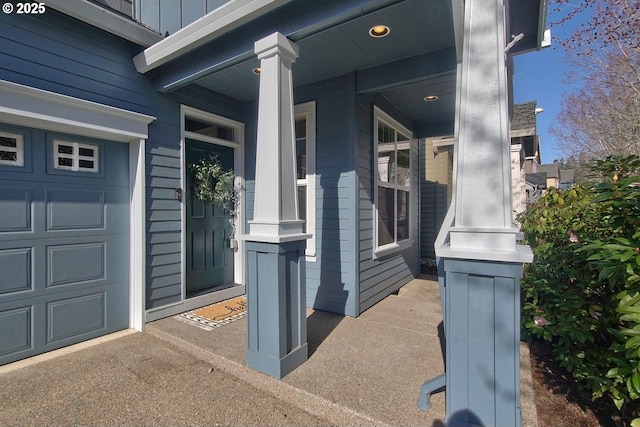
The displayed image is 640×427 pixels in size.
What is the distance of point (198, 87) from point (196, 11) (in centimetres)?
82

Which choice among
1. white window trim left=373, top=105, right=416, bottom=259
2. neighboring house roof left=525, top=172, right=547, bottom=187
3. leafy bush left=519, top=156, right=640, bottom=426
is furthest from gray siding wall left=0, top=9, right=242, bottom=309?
neighboring house roof left=525, top=172, right=547, bottom=187

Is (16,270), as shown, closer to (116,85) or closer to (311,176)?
(116,85)

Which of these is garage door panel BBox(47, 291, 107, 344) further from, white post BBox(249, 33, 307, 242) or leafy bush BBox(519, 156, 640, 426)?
leafy bush BBox(519, 156, 640, 426)

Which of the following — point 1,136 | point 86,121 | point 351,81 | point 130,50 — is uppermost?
point 130,50

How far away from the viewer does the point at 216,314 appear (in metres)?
3.75

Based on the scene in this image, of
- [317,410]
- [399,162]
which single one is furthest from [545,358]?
[399,162]

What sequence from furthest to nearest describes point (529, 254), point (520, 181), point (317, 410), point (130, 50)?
1. point (520, 181)
2. point (130, 50)
3. point (317, 410)
4. point (529, 254)

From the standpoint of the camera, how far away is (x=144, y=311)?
344cm

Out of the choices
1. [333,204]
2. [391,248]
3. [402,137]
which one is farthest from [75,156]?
[402,137]

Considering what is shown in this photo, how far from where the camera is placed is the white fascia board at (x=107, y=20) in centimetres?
285

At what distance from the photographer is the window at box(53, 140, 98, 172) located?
3.01m

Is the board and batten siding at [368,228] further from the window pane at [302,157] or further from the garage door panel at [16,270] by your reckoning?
the garage door panel at [16,270]

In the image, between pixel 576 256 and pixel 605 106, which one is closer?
pixel 576 256

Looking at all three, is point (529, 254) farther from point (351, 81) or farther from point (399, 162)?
point (399, 162)
